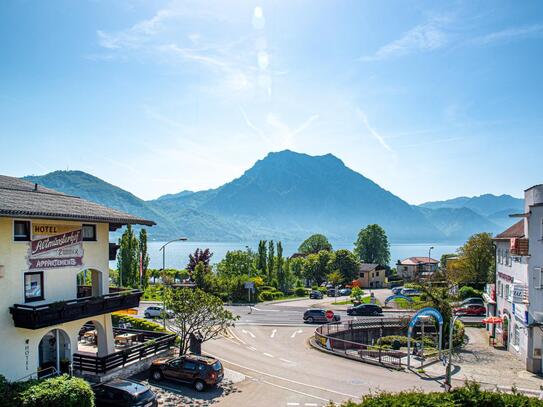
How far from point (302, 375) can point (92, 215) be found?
15.7 metres

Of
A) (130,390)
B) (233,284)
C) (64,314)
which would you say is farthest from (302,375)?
(233,284)

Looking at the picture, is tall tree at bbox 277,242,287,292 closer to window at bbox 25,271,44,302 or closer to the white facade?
the white facade

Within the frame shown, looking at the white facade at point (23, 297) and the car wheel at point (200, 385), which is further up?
the white facade at point (23, 297)

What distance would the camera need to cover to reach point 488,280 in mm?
70250

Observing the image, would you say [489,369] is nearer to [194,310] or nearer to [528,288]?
[528,288]

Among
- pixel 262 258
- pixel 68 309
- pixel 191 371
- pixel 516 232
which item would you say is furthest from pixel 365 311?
pixel 68 309

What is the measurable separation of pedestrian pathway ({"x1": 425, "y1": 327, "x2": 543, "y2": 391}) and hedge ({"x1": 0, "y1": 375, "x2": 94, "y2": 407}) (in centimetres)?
2078

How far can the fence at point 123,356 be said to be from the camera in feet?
79.6

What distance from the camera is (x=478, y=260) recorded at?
245 ft

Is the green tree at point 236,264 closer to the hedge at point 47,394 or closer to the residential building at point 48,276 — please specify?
the residential building at point 48,276

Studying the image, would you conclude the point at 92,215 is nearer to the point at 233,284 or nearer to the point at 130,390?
the point at 130,390

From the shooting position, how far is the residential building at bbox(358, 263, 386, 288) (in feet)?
322

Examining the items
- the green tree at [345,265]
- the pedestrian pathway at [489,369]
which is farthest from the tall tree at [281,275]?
the pedestrian pathway at [489,369]

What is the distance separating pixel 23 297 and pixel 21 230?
3.16 meters
